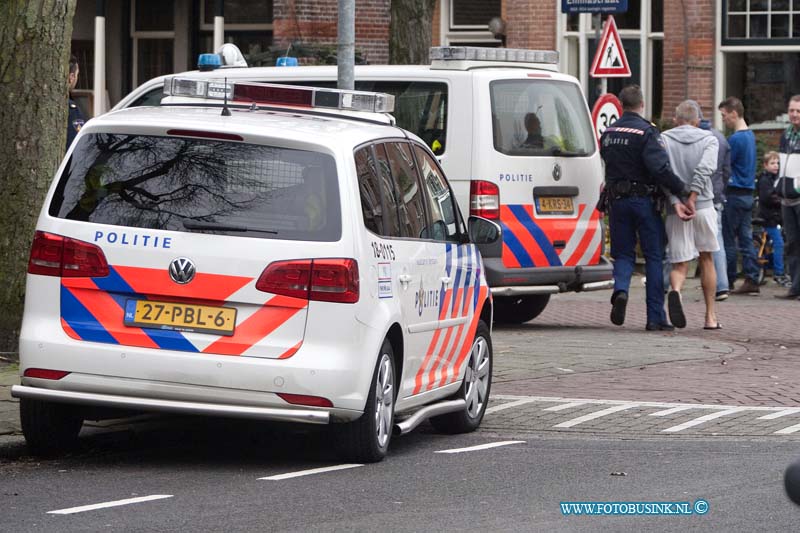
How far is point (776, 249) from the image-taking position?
19.9m

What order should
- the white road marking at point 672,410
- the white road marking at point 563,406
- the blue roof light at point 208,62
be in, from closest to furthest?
the white road marking at point 672,410
the white road marking at point 563,406
the blue roof light at point 208,62

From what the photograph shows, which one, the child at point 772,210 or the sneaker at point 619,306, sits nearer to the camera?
the sneaker at point 619,306

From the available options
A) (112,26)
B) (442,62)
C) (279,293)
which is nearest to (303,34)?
(112,26)

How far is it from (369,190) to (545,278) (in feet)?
21.9

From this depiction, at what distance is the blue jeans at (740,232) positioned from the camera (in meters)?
18.8

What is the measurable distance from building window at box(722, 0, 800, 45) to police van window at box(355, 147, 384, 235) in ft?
57.4

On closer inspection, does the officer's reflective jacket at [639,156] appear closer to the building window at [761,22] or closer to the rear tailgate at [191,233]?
the rear tailgate at [191,233]

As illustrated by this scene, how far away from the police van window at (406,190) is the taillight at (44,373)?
181 centimetres

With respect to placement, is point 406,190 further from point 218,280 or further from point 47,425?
point 47,425

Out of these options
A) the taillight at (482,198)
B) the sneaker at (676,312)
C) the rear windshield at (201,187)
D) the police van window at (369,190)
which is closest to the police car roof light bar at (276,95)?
the police van window at (369,190)

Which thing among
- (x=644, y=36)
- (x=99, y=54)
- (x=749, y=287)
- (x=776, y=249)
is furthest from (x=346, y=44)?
(x=99, y=54)

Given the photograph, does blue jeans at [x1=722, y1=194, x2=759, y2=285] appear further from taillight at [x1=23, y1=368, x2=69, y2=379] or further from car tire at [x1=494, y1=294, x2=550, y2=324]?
taillight at [x1=23, y1=368, x2=69, y2=379]

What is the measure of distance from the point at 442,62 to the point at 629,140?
1768 mm

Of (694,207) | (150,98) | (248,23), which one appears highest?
(248,23)
